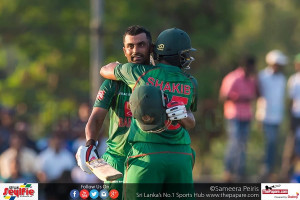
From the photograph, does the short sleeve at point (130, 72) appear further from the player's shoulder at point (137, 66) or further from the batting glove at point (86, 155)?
the batting glove at point (86, 155)

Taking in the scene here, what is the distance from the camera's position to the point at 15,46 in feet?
87.4

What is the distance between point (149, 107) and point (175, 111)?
266 mm

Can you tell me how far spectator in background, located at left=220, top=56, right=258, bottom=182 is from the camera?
51.3 ft

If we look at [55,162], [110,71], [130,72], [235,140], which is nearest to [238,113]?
[235,140]

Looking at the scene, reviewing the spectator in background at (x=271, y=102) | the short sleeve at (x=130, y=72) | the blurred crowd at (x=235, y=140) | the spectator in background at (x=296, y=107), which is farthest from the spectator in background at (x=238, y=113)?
the short sleeve at (x=130, y=72)

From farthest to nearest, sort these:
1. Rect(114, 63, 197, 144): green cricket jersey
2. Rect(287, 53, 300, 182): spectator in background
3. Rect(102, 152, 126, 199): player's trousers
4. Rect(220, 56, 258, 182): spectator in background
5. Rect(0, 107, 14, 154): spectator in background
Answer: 1. Rect(0, 107, 14, 154): spectator in background
2. Rect(287, 53, 300, 182): spectator in background
3. Rect(220, 56, 258, 182): spectator in background
4. Rect(102, 152, 126, 199): player's trousers
5. Rect(114, 63, 197, 144): green cricket jersey

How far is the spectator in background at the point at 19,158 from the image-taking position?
49.1 ft

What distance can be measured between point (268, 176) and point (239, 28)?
16.3 meters

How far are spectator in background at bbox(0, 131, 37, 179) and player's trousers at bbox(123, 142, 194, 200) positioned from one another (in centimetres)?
700

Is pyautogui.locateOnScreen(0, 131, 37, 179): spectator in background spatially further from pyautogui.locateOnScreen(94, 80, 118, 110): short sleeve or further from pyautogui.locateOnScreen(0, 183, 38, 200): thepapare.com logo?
pyautogui.locateOnScreen(94, 80, 118, 110): short sleeve

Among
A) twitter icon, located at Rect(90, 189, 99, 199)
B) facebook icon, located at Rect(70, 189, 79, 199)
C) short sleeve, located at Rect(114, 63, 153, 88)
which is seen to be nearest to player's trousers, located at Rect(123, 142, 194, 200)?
short sleeve, located at Rect(114, 63, 153, 88)

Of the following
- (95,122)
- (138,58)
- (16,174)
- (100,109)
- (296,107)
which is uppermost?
(296,107)

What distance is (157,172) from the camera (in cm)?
805

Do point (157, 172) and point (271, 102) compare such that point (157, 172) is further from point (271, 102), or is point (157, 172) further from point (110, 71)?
point (271, 102)
